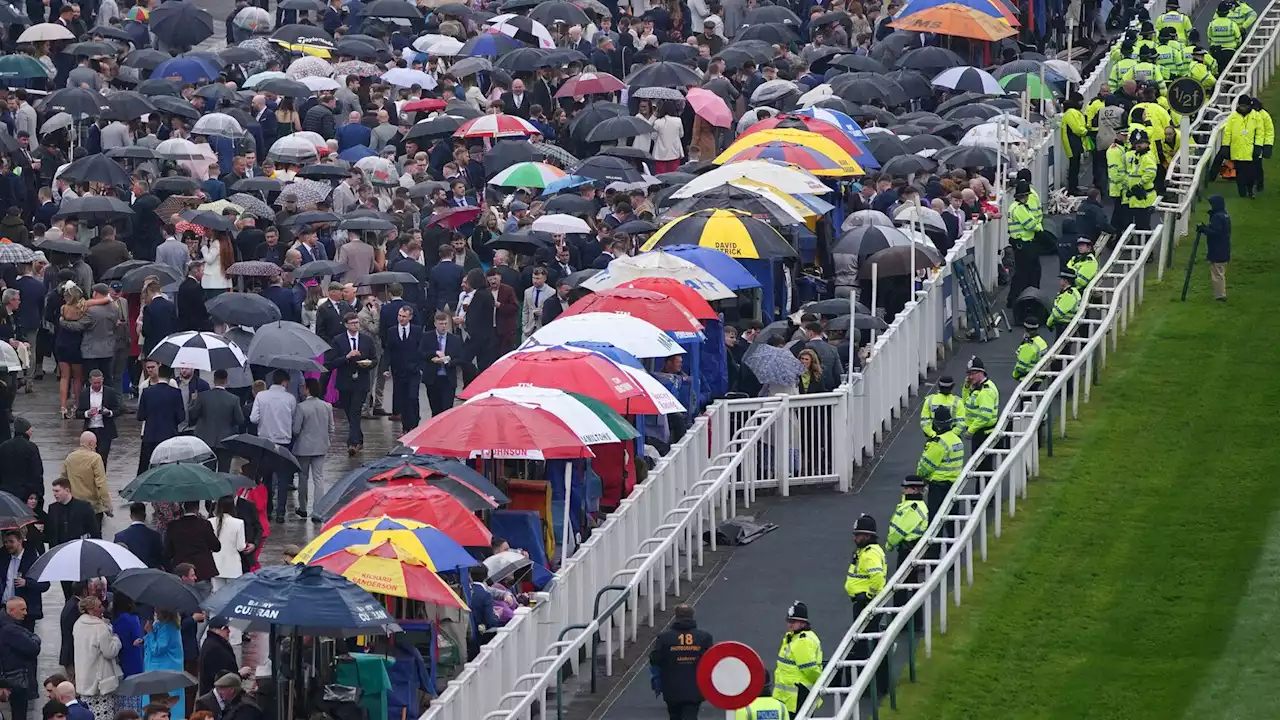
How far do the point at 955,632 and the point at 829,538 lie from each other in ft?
8.90

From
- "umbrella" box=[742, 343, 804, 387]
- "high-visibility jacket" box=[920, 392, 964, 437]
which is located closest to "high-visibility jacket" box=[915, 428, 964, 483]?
"high-visibility jacket" box=[920, 392, 964, 437]

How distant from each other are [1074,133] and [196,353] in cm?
1619

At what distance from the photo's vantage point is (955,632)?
2358 centimetres

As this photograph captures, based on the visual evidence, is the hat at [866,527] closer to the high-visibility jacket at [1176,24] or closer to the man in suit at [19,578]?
the man in suit at [19,578]

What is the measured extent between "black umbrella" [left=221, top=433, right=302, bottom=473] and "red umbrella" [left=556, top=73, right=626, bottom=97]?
15.5 meters

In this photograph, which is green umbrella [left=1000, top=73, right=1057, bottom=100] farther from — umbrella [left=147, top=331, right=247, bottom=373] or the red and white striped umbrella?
umbrella [left=147, top=331, right=247, bottom=373]

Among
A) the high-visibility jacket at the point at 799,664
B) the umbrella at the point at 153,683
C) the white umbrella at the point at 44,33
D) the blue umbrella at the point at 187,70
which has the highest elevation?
the white umbrella at the point at 44,33

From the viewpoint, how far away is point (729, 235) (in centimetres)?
2991

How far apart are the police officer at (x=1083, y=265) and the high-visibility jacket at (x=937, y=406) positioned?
16.5ft

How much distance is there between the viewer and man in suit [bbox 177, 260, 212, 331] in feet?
96.9

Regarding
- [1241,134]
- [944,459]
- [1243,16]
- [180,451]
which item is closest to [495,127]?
[1241,134]

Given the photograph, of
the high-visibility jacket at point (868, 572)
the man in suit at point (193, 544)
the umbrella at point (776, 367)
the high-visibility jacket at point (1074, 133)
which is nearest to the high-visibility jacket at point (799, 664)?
the high-visibility jacket at point (868, 572)

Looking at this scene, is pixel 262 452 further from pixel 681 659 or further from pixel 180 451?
pixel 681 659

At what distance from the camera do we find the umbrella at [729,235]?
29828mm
